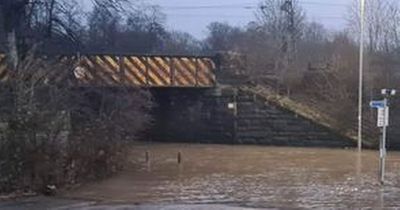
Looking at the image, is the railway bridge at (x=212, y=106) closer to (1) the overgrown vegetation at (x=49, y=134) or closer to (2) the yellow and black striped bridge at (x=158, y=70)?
(2) the yellow and black striped bridge at (x=158, y=70)

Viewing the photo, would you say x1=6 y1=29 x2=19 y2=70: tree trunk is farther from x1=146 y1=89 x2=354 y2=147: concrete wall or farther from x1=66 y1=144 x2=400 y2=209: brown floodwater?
x1=146 y1=89 x2=354 y2=147: concrete wall

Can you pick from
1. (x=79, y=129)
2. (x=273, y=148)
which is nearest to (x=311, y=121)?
(x=273, y=148)

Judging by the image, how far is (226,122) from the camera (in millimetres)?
56656

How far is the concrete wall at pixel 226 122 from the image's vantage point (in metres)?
54.4

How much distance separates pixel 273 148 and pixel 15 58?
23201 mm

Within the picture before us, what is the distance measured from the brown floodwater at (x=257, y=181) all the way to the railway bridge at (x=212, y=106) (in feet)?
22.8

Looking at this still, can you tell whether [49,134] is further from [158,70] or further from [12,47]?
[158,70]

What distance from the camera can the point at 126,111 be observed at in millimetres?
36625

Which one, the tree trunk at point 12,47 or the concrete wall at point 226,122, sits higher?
the tree trunk at point 12,47

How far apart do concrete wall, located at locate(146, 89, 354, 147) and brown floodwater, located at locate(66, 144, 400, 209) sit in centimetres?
721

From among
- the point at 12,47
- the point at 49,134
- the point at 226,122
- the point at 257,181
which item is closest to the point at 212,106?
the point at 226,122

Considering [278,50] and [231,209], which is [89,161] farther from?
[278,50]

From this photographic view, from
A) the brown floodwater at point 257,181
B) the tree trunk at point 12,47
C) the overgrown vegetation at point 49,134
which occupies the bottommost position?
the brown floodwater at point 257,181

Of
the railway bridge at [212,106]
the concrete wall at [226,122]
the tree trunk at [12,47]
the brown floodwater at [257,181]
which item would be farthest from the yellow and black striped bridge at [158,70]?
the tree trunk at [12,47]
